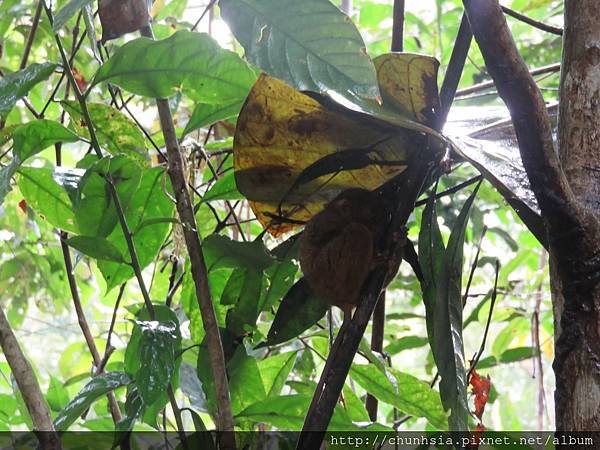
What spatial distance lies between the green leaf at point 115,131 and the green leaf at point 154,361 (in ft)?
0.88

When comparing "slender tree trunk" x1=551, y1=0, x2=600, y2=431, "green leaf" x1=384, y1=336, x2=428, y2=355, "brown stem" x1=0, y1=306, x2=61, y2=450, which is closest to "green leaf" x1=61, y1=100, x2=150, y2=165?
"brown stem" x1=0, y1=306, x2=61, y2=450

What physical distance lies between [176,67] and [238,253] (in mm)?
207

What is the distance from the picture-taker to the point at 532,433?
0.84 metres

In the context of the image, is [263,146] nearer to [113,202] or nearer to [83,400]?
[113,202]

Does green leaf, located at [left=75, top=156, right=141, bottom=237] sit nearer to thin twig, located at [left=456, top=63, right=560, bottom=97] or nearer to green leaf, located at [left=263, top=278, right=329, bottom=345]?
green leaf, located at [left=263, top=278, right=329, bottom=345]

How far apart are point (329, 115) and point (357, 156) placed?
49mm

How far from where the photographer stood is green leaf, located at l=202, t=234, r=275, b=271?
0.73m

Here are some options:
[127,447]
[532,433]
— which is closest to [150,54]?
[127,447]

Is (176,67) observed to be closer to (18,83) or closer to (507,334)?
(18,83)

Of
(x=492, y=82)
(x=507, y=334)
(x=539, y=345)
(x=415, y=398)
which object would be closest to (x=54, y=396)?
(x=415, y=398)

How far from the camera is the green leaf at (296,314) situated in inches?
29.1

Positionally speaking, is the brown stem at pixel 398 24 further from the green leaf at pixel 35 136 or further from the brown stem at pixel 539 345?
the brown stem at pixel 539 345

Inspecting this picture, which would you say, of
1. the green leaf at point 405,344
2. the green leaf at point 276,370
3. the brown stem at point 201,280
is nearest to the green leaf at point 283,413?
the brown stem at point 201,280

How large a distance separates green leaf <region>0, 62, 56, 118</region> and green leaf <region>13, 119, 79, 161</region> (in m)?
0.05
